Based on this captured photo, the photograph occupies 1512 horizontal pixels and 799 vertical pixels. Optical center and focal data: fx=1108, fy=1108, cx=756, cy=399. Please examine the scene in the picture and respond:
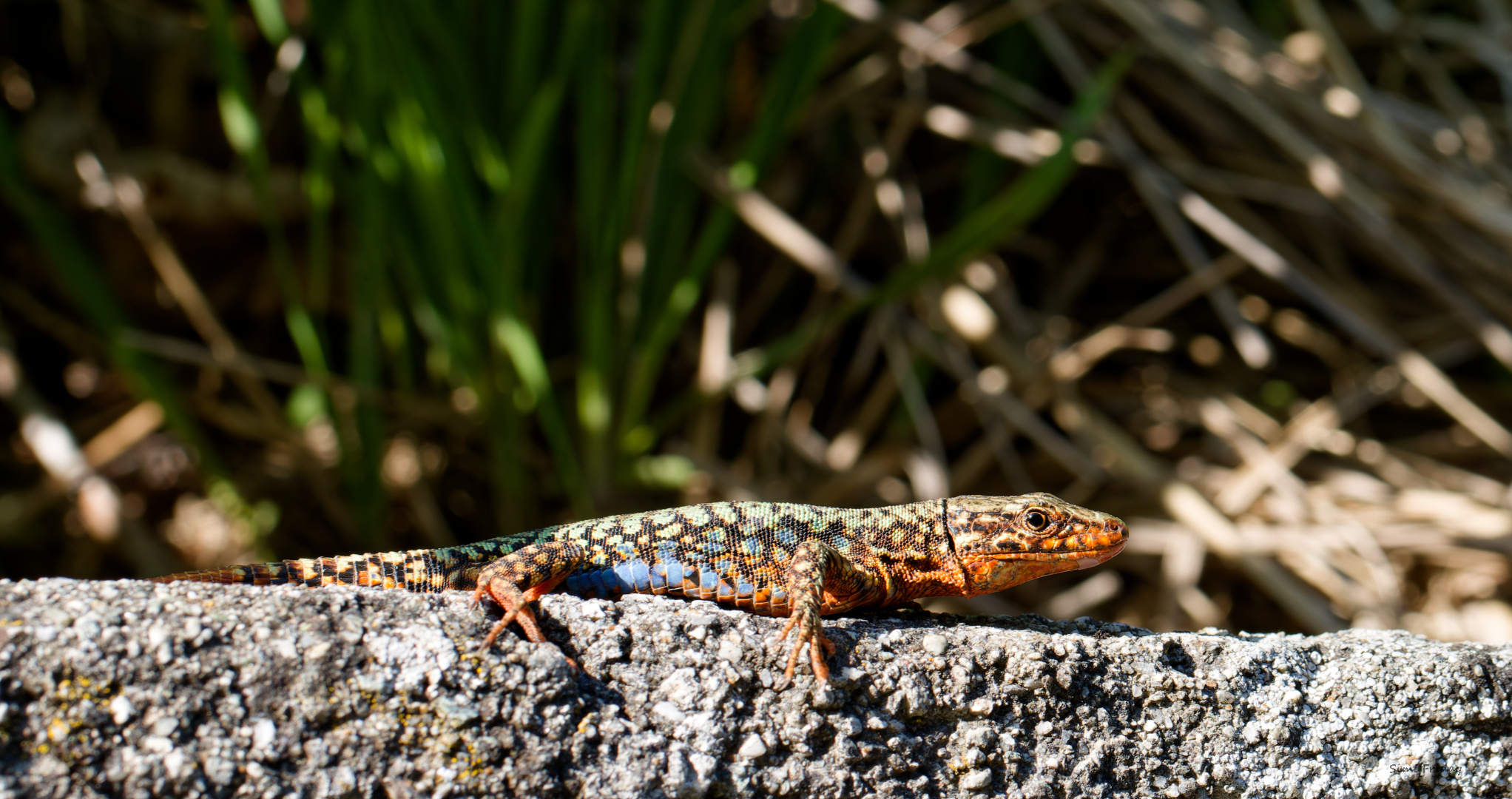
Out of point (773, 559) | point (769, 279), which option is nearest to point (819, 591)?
point (773, 559)

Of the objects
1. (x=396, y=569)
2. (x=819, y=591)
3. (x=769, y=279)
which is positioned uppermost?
(x=769, y=279)

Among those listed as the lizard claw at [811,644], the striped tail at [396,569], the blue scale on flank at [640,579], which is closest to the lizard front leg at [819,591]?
the lizard claw at [811,644]

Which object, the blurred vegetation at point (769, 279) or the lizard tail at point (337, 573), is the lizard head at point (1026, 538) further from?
the blurred vegetation at point (769, 279)

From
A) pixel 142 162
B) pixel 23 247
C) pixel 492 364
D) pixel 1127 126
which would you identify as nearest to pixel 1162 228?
pixel 1127 126

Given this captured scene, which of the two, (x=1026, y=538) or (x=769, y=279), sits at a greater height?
(x=769, y=279)

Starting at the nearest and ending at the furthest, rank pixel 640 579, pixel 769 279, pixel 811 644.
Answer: pixel 811 644, pixel 640 579, pixel 769 279

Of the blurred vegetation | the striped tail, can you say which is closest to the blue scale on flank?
the striped tail

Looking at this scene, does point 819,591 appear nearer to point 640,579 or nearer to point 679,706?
point 640,579
